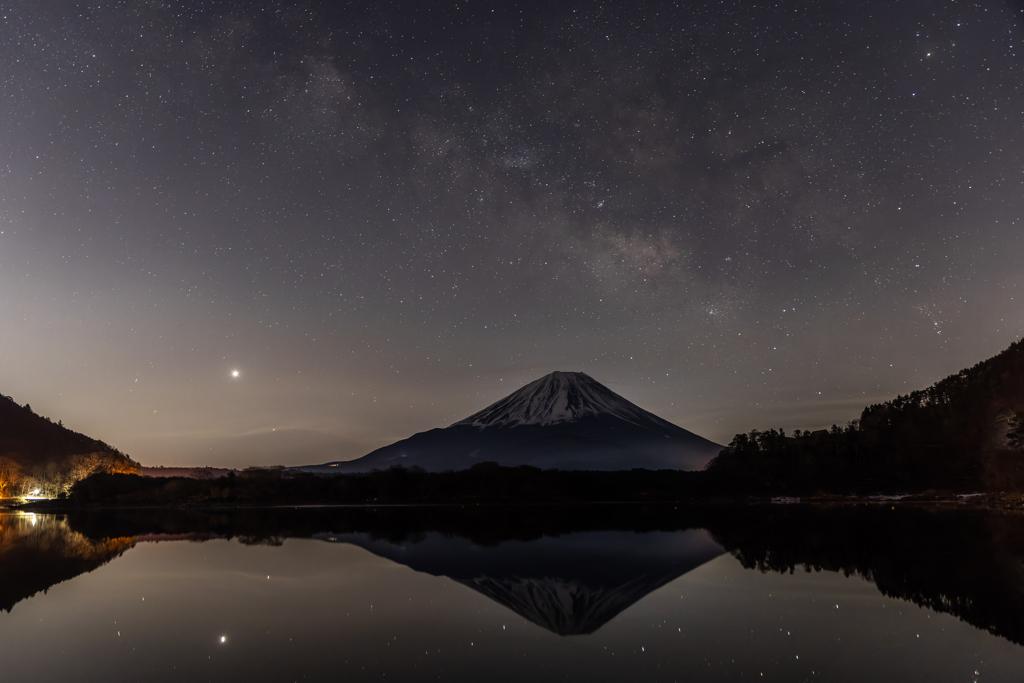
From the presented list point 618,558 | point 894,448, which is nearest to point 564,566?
point 618,558

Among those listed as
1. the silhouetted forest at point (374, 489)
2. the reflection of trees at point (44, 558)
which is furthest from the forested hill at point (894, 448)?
the reflection of trees at point (44, 558)

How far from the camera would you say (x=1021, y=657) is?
28.5 feet

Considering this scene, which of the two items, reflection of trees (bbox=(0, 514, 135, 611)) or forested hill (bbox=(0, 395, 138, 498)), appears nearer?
reflection of trees (bbox=(0, 514, 135, 611))

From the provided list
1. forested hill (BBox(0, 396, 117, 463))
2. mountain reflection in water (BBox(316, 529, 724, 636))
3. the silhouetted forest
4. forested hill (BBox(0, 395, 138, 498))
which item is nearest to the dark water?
mountain reflection in water (BBox(316, 529, 724, 636))

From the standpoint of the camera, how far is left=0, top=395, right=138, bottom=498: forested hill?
91.6 meters

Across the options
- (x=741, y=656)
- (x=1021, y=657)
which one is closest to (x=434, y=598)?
(x=741, y=656)

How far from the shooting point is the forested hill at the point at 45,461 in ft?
300

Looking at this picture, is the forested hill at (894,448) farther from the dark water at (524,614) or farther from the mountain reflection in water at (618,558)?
the dark water at (524,614)

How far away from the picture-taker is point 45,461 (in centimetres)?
12106

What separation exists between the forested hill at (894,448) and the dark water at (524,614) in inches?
3444

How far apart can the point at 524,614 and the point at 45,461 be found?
14580 cm

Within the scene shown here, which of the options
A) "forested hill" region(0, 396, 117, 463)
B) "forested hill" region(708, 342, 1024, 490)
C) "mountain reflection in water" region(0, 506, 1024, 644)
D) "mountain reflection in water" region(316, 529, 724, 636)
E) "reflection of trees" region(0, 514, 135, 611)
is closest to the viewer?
"mountain reflection in water" region(316, 529, 724, 636)

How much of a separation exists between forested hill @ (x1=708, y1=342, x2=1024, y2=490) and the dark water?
287ft

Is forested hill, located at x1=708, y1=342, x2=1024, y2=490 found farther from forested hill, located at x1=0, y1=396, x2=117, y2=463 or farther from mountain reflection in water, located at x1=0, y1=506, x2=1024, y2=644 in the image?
forested hill, located at x1=0, y1=396, x2=117, y2=463
